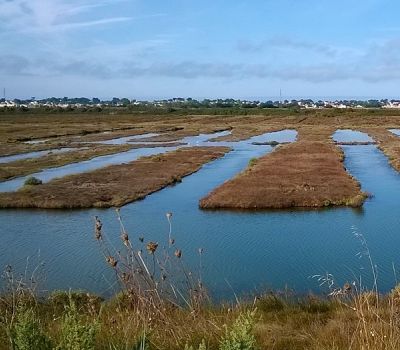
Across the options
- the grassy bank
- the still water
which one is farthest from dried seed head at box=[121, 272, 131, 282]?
the still water

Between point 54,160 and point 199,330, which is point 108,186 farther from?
point 199,330

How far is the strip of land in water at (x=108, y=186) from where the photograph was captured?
82.0 feet

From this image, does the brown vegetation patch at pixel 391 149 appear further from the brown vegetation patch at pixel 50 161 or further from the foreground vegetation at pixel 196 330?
the foreground vegetation at pixel 196 330

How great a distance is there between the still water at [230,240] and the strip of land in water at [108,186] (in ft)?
3.09

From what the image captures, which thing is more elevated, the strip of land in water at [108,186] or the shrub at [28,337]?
the shrub at [28,337]

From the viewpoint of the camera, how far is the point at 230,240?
1866cm

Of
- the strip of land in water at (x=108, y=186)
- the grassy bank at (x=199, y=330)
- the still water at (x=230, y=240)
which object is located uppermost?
the grassy bank at (x=199, y=330)

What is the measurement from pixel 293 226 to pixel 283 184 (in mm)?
7753

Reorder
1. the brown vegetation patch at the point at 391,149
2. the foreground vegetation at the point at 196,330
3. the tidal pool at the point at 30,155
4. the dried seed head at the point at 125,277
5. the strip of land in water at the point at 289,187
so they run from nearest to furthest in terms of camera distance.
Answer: the foreground vegetation at the point at 196,330 → the dried seed head at the point at 125,277 → the strip of land in water at the point at 289,187 → the brown vegetation patch at the point at 391,149 → the tidal pool at the point at 30,155

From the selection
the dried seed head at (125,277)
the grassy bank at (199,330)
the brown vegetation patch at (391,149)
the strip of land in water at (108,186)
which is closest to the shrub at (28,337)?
the grassy bank at (199,330)

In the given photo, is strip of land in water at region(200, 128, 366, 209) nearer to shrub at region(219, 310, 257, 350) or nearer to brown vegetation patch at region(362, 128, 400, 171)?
brown vegetation patch at region(362, 128, 400, 171)

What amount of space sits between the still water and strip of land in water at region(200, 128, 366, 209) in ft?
3.08

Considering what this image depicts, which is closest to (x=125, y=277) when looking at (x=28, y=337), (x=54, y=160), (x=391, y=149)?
(x=28, y=337)

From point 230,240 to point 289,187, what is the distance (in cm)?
944
